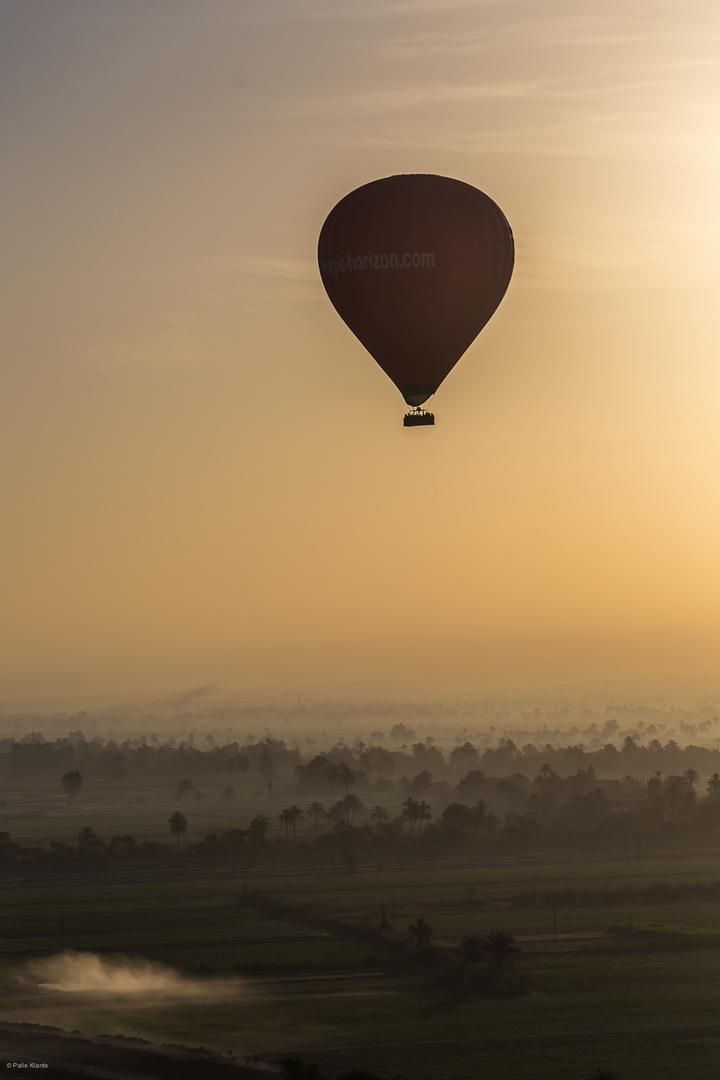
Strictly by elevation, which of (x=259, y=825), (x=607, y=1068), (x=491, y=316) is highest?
(x=491, y=316)

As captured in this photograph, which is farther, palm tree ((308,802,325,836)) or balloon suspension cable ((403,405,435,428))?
palm tree ((308,802,325,836))

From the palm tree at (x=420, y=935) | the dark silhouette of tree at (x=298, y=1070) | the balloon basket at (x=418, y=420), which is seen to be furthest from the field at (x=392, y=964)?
Answer: the balloon basket at (x=418, y=420)

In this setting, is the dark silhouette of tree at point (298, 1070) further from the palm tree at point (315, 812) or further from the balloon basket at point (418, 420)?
the palm tree at point (315, 812)

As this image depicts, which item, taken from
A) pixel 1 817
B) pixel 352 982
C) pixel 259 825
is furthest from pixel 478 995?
pixel 1 817

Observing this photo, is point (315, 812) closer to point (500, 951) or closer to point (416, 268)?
point (500, 951)

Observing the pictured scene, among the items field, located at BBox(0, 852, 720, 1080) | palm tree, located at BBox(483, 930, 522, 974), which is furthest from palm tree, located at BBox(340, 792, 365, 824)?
palm tree, located at BBox(483, 930, 522, 974)

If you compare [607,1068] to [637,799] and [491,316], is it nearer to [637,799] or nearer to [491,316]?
[491,316]

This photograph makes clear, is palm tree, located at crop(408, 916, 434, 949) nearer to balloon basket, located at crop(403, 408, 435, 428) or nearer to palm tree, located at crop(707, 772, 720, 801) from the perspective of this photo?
balloon basket, located at crop(403, 408, 435, 428)
